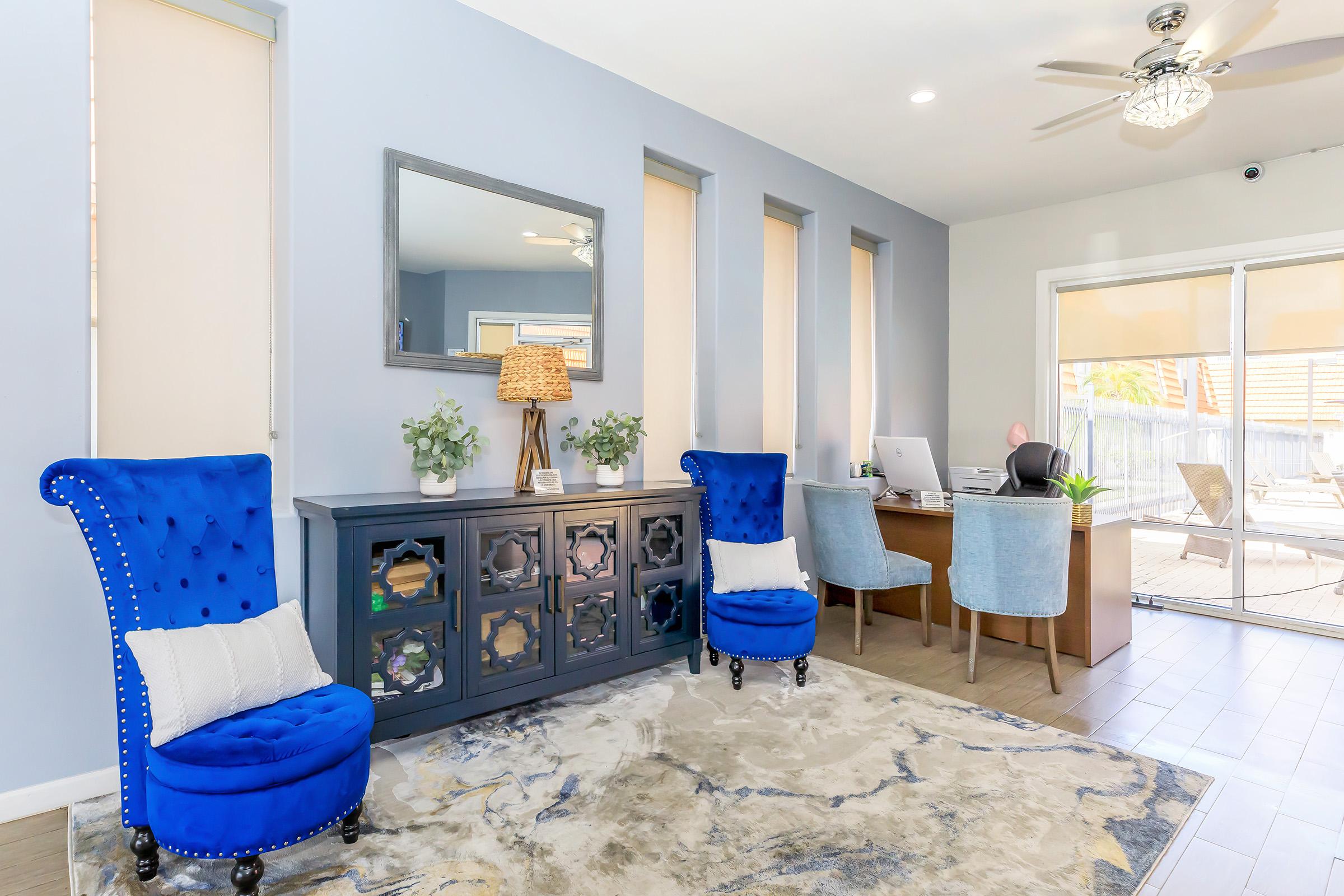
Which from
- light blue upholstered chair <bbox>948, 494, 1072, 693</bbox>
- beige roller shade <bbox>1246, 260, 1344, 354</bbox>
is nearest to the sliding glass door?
beige roller shade <bbox>1246, 260, 1344, 354</bbox>

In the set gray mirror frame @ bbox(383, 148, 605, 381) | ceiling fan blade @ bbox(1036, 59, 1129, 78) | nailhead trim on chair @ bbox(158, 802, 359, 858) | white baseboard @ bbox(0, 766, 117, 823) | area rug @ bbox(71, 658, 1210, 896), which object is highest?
ceiling fan blade @ bbox(1036, 59, 1129, 78)

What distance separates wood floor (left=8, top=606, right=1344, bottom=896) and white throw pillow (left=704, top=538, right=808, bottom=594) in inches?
19.5

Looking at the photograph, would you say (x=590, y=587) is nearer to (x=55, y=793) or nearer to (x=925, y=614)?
(x=55, y=793)

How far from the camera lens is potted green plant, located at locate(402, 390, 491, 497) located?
2682 mm

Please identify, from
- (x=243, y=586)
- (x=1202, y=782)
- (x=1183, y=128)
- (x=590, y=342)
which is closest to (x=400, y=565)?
(x=243, y=586)

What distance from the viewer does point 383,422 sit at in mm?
2807

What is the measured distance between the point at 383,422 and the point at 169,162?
115 cm

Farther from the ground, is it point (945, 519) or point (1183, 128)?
point (1183, 128)

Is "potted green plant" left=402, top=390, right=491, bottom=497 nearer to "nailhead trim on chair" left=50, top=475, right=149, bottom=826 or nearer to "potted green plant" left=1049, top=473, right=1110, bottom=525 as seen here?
"nailhead trim on chair" left=50, top=475, right=149, bottom=826

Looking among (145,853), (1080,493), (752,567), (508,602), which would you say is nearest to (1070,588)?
(1080,493)

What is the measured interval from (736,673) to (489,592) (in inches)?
49.4

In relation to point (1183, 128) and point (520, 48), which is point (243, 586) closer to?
point (520, 48)

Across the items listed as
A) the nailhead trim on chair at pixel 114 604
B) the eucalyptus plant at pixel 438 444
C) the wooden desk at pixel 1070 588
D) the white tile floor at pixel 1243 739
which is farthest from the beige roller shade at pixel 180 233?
the wooden desk at pixel 1070 588

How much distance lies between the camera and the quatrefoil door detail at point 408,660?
94.1 inches
